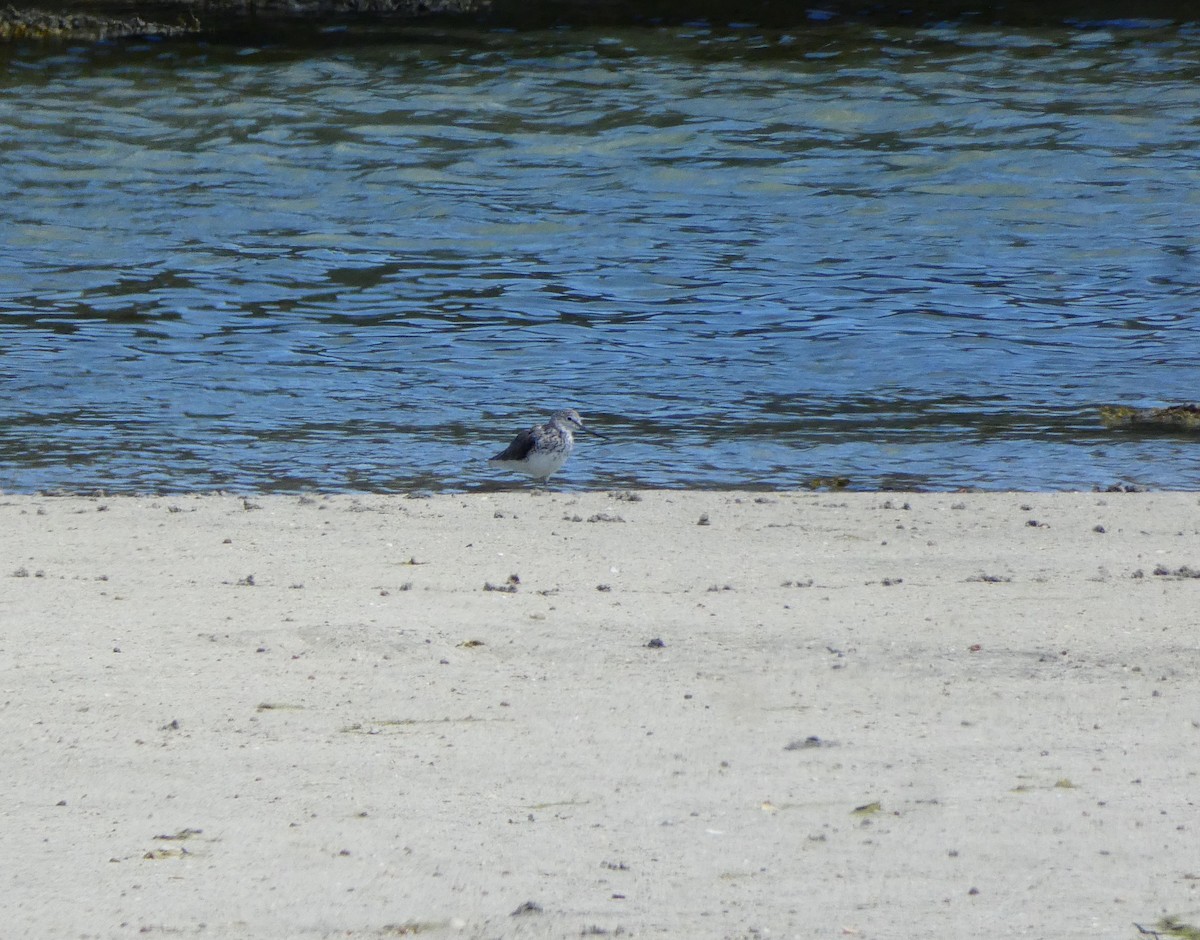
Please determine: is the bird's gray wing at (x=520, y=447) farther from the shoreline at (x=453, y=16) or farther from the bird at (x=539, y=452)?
the shoreline at (x=453, y=16)

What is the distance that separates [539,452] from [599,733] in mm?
3206

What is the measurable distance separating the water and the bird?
11.1 inches

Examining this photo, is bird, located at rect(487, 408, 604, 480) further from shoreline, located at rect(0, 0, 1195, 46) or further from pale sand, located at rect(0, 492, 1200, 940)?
shoreline, located at rect(0, 0, 1195, 46)

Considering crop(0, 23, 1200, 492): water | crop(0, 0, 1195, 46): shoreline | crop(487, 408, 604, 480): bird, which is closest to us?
crop(487, 408, 604, 480): bird

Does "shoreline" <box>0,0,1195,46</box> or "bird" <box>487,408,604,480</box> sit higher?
"shoreline" <box>0,0,1195,46</box>

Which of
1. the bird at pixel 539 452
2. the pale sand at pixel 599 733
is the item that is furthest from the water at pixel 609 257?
the pale sand at pixel 599 733

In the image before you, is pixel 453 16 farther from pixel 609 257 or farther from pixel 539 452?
pixel 539 452

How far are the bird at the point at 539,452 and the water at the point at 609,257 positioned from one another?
0.92 ft

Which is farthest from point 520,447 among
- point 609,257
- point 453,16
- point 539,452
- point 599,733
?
point 453,16

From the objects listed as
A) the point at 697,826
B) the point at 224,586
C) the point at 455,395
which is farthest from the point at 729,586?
the point at 455,395

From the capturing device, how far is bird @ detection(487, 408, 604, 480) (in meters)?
6.80

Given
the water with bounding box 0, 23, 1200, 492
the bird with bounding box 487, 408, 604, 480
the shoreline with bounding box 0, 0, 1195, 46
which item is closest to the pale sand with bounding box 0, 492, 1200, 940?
the bird with bounding box 487, 408, 604, 480

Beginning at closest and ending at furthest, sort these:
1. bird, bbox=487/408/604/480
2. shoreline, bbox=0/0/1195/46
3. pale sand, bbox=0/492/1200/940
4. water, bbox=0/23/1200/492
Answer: pale sand, bbox=0/492/1200/940
bird, bbox=487/408/604/480
water, bbox=0/23/1200/492
shoreline, bbox=0/0/1195/46

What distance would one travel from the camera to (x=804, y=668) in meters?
4.12
